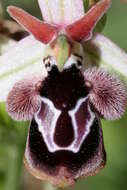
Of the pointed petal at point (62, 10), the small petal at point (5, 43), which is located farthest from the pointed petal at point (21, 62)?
the small petal at point (5, 43)

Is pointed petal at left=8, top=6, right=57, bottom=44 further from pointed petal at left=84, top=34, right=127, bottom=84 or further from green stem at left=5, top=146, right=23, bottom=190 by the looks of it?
green stem at left=5, top=146, right=23, bottom=190

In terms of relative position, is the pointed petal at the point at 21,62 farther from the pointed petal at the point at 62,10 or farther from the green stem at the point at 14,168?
the green stem at the point at 14,168

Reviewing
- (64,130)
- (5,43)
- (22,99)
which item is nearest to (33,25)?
(22,99)

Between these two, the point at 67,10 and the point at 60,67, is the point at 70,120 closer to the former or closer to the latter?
Answer: the point at 60,67

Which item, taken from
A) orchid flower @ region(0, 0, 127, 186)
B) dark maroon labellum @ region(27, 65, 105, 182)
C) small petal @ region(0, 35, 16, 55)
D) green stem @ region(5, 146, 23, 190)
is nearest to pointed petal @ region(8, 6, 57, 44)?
orchid flower @ region(0, 0, 127, 186)

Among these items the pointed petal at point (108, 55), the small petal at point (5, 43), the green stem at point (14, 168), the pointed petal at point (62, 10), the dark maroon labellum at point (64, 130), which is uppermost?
the pointed petal at point (62, 10)

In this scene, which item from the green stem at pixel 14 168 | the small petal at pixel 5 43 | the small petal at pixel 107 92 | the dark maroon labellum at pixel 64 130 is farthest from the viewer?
the green stem at pixel 14 168

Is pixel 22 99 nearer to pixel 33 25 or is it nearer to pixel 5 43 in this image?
pixel 33 25
